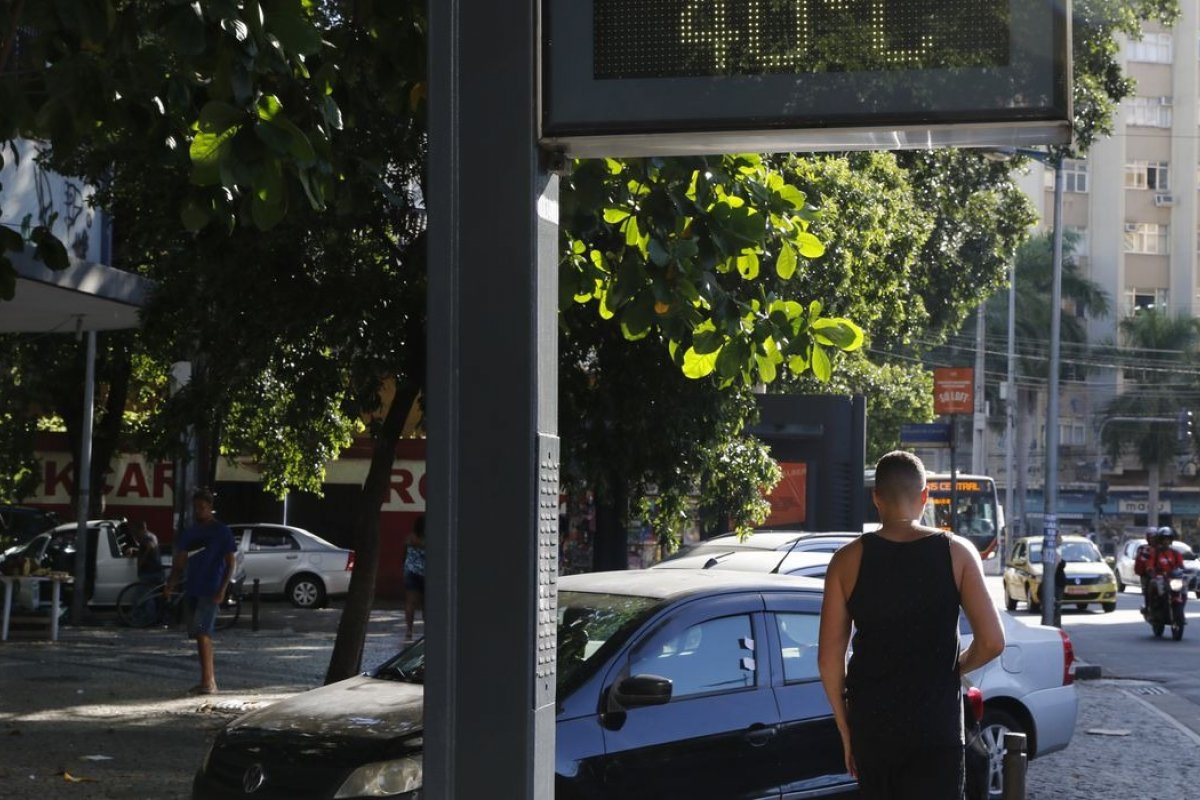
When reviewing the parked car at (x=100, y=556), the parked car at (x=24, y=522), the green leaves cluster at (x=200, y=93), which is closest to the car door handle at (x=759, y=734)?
the green leaves cluster at (x=200, y=93)

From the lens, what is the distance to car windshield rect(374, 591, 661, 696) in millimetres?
7184

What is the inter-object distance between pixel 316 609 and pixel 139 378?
6288 mm

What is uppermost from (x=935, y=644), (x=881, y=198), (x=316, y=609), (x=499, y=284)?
(x=881, y=198)

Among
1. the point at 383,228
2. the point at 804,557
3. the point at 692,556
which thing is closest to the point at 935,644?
the point at 383,228

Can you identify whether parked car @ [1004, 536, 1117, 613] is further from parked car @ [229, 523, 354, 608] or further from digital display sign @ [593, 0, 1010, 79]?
digital display sign @ [593, 0, 1010, 79]

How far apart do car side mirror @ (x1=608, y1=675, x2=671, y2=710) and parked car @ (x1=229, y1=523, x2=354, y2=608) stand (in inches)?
908

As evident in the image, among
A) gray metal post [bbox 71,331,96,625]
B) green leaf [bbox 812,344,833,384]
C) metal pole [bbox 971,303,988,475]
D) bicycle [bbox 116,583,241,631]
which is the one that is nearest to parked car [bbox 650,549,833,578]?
green leaf [bbox 812,344,833,384]

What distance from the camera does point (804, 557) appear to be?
1366 cm

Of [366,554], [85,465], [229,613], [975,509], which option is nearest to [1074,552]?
[975,509]

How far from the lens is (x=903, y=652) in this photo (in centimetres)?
520

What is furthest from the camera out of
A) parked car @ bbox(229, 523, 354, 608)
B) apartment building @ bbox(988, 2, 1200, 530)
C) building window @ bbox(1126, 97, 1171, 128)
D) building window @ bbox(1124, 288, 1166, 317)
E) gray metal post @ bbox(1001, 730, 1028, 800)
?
building window @ bbox(1124, 288, 1166, 317)

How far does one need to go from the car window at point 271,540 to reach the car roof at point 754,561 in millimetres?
14723

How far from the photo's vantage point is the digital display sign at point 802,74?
2.98 m

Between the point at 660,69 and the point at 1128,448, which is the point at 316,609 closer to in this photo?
the point at 660,69
